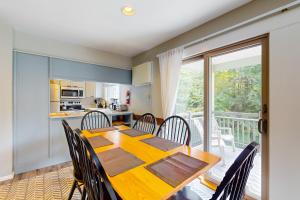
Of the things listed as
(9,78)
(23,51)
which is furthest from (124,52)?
(9,78)

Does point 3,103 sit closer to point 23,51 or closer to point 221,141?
point 23,51

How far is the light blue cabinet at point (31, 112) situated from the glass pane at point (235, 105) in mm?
2819

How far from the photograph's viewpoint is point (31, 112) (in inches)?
96.3

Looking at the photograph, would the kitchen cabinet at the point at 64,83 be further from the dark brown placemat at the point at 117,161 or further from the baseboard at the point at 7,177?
the dark brown placemat at the point at 117,161

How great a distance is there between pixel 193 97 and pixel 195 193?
62.5 inches

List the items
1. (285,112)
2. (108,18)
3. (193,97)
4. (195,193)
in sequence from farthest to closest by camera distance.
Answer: (193,97) → (108,18) → (285,112) → (195,193)

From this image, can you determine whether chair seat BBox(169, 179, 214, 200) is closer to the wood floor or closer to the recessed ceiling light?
the wood floor

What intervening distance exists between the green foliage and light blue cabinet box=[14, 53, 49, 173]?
95.9 inches

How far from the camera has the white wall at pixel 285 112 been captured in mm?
1341

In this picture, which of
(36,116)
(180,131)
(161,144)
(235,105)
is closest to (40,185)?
(36,116)

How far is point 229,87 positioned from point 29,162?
3.40 m

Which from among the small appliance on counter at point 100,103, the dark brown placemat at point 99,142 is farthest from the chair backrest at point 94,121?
the small appliance on counter at point 100,103

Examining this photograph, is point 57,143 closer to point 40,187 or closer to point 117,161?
point 40,187

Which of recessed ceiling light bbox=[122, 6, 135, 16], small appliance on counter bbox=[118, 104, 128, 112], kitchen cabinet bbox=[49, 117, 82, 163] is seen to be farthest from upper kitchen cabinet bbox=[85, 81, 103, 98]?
recessed ceiling light bbox=[122, 6, 135, 16]
